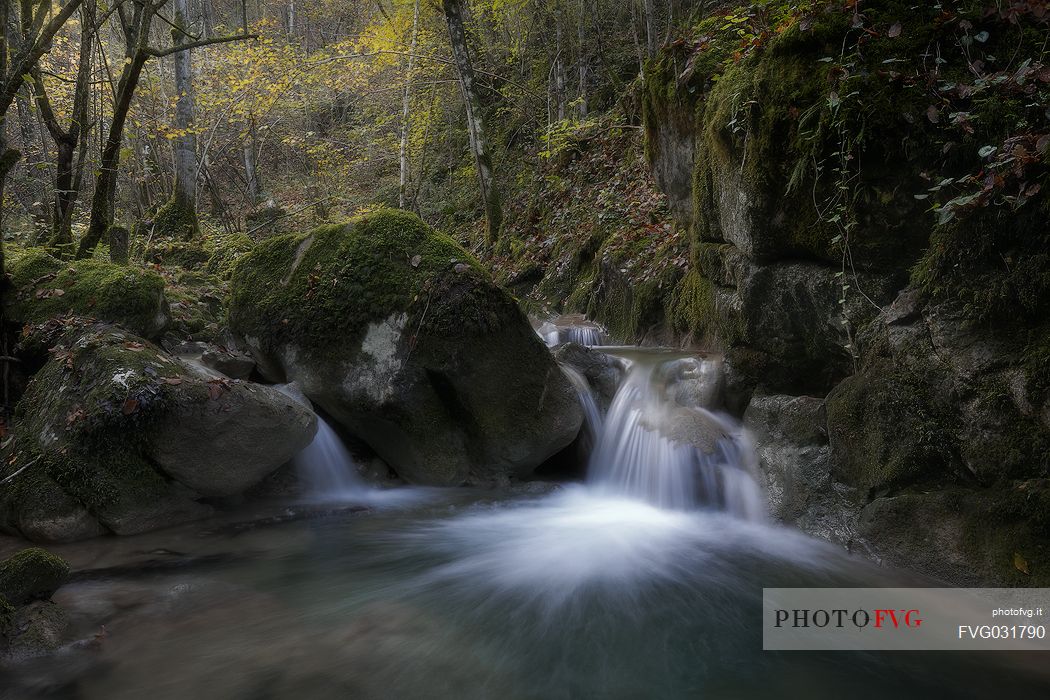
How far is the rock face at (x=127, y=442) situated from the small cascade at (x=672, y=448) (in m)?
3.02

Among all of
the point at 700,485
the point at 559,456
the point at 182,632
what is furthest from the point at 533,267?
the point at 182,632

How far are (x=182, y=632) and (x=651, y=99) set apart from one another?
23.4ft

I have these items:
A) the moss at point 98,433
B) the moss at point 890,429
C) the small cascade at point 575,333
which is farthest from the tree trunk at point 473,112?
the moss at point 890,429

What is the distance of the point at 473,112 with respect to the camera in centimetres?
1209

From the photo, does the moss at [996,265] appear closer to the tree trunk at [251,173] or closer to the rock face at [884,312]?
the rock face at [884,312]

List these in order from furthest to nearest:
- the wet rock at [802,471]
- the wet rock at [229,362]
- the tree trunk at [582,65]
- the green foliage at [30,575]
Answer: the tree trunk at [582,65], the wet rock at [229,362], the wet rock at [802,471], the green foliage at [30,575]

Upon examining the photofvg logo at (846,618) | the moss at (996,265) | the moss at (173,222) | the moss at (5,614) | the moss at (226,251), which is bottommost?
the photofvg logo at (846,618)

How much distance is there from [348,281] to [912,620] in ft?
17.2

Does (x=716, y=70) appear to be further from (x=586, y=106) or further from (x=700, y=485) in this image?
(x=586, y=106)

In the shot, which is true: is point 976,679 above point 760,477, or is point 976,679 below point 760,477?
below

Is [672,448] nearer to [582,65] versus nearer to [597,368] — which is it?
[597,368]

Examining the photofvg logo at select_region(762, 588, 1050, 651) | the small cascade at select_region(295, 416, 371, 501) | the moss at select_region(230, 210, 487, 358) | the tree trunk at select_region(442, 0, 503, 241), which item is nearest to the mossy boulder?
the moss at select_region(230, 210, 487, 358)

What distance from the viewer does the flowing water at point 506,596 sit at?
9.61 feet

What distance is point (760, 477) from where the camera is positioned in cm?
490
